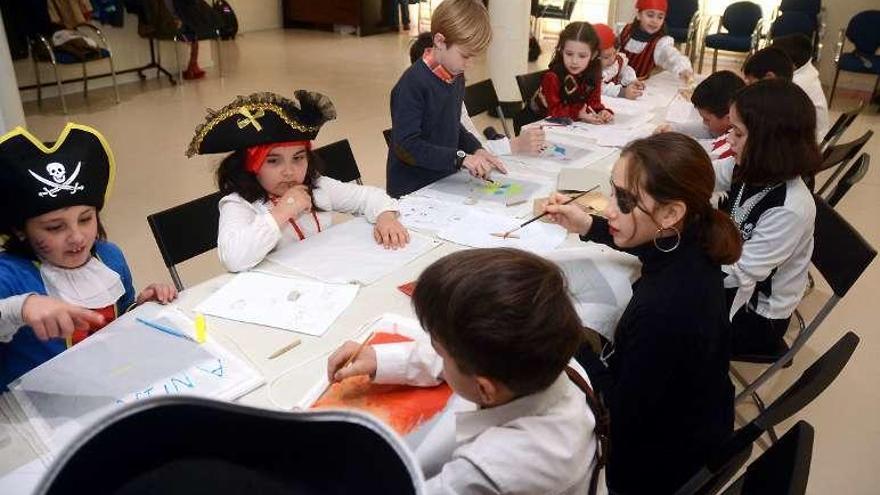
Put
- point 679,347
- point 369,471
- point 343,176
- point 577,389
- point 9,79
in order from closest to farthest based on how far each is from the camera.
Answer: point 369,471, point 577,389, point 679,347, point 343,176, point 9,79

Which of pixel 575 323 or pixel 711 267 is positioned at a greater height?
pixel 575 323

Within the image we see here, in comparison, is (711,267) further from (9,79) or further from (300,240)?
(9,79)

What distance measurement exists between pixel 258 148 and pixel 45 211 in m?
0.62

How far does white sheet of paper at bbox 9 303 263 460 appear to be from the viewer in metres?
1.20

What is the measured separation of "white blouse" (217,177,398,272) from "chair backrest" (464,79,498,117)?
4.77ft

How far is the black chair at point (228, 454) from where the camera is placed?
0.40 m

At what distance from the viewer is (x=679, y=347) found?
138 cm

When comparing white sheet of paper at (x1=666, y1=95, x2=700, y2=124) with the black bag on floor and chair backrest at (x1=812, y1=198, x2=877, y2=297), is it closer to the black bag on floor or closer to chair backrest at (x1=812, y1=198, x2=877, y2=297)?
chair backrest at (x1=812, y1=198, x2=877, y2=297)

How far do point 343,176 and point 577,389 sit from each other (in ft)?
5.95

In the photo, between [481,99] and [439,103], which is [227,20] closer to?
[481,99]

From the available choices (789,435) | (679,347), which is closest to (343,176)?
(679,347)

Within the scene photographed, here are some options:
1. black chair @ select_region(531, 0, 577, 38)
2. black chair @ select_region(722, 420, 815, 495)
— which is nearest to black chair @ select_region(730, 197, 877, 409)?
black chair @ select_region(722, 420, 815, 495)

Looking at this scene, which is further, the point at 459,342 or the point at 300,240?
the point at 300,240

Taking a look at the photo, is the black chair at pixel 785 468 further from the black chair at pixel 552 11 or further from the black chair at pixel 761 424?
the black chair at pixel 552 11
